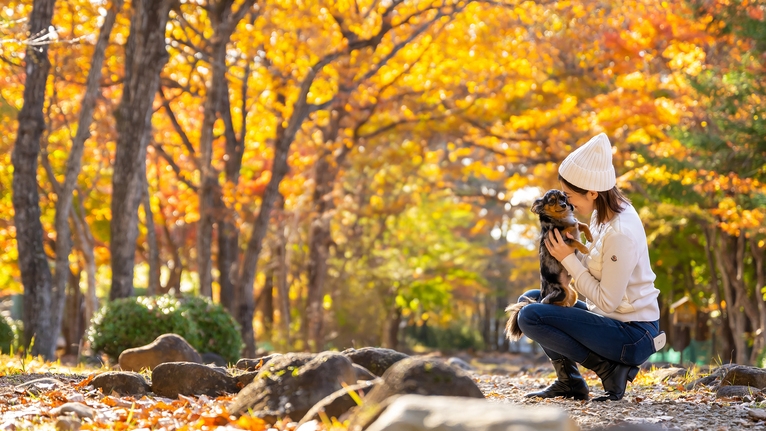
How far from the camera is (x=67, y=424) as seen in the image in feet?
12.9

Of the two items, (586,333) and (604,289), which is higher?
(604,289)

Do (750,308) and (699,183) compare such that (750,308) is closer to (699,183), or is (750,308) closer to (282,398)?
(699,183)

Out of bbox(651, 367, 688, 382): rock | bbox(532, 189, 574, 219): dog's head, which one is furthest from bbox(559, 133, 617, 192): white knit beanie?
bbox(651, 367, 688, 382): rock

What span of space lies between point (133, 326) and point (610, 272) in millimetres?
6412

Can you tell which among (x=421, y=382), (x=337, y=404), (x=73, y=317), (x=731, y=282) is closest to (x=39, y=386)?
(x=337, y=404)

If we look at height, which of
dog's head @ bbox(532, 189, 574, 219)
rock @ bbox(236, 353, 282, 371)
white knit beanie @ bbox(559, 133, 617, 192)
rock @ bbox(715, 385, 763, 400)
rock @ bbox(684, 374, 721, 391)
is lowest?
rock @ bbox(684, 374, 721, 391)

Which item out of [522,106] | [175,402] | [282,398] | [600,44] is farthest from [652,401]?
[522,106]

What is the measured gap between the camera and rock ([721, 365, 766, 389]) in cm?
571

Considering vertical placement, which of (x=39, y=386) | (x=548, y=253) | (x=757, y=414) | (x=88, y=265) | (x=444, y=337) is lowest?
(x=444, y=337)

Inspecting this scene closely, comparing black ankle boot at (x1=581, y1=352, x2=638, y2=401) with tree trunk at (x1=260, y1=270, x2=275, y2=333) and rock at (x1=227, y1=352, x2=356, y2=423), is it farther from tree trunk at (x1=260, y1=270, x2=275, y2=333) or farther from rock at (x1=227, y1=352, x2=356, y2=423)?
tree trunk at (x1=260, y1=270, x2=275, y2=333)

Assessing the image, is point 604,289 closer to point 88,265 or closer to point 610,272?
point 610,272

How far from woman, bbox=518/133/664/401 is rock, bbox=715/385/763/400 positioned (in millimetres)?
920

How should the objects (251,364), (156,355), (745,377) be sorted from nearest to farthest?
(745,377), (251,364), (156,355)

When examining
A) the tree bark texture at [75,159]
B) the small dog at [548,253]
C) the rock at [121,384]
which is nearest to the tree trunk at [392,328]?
the tree bark texture at [75,159]
